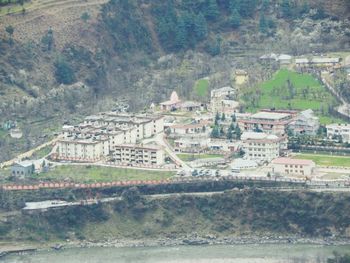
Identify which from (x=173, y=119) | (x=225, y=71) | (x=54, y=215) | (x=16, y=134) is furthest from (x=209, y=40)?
(x=54, y=215)

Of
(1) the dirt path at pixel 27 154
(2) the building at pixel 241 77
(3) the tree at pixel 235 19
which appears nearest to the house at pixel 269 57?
(2) the building at pixel 241 77

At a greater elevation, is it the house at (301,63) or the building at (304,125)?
the house at (301,63)

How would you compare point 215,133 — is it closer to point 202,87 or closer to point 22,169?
point 202,87

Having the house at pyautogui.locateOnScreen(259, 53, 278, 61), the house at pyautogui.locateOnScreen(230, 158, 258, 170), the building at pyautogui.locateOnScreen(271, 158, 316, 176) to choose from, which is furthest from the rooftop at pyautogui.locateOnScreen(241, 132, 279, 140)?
the house at pyautogui.locateOnScreen(259, 53, 278, 61)

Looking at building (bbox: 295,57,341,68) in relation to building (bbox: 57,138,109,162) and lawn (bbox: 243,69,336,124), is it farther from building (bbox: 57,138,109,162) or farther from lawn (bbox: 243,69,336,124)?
building (bbox: 57,138,109,162)

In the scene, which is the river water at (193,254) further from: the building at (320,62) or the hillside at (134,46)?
the building at (320,62)
